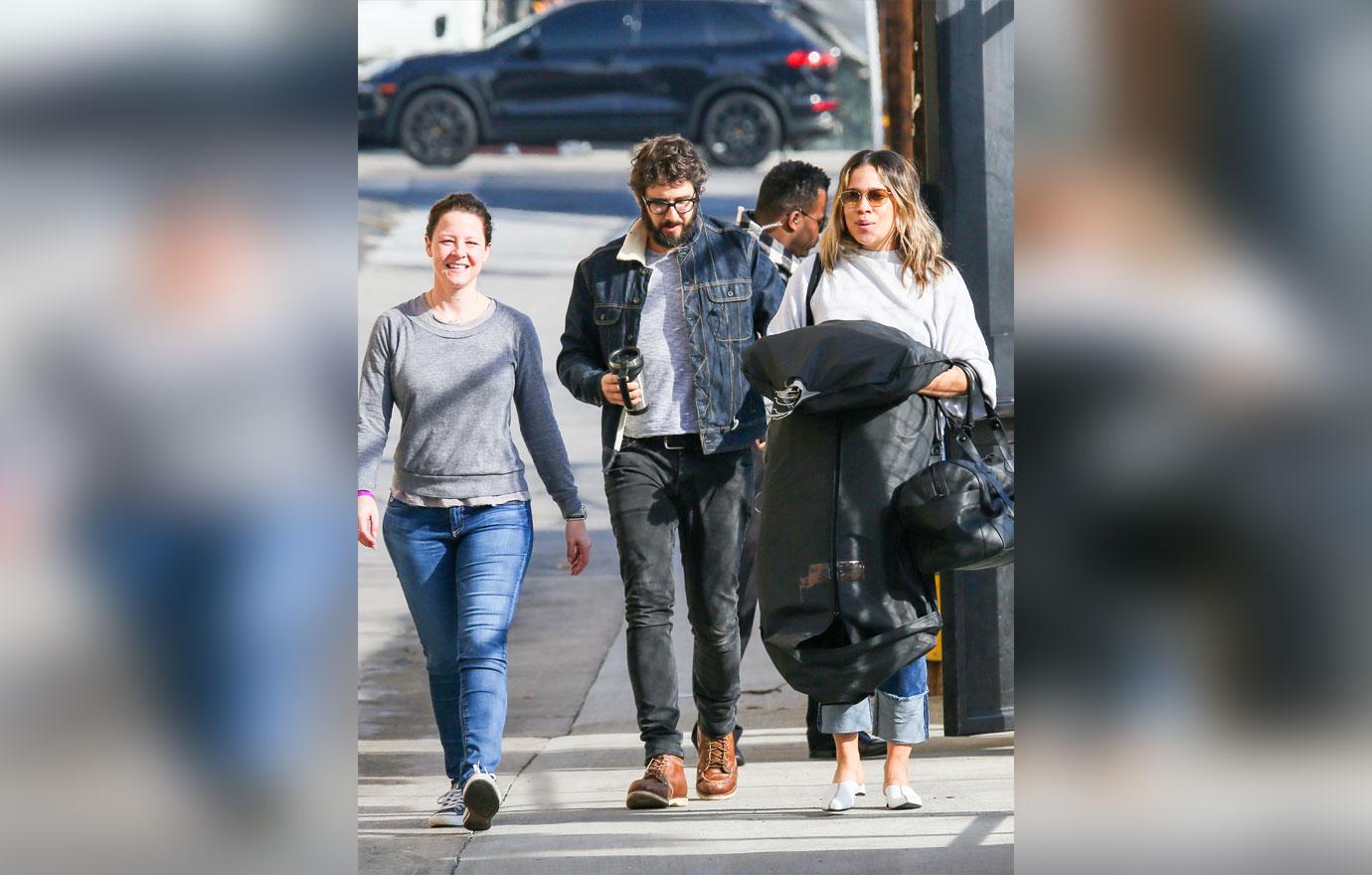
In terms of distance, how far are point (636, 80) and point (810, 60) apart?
5.81 ft

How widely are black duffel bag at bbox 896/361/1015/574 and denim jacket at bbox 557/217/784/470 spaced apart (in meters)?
0.77

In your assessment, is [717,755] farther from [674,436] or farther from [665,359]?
[665,359]

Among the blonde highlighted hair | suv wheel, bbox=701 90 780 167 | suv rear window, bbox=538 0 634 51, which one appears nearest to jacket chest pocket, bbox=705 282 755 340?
the blonde highlighted hair

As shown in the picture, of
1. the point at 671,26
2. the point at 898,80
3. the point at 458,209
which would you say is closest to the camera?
the point at 458,209

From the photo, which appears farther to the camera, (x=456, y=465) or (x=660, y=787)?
(x=660, y=787)

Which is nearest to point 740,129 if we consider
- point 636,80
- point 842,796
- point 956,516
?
point 636,80

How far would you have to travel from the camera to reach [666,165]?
5164 mm

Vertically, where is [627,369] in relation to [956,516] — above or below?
above

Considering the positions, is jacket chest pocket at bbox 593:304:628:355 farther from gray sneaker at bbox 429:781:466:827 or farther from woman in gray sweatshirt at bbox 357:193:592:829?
gray sneaker at bbox 429:781:466:827
